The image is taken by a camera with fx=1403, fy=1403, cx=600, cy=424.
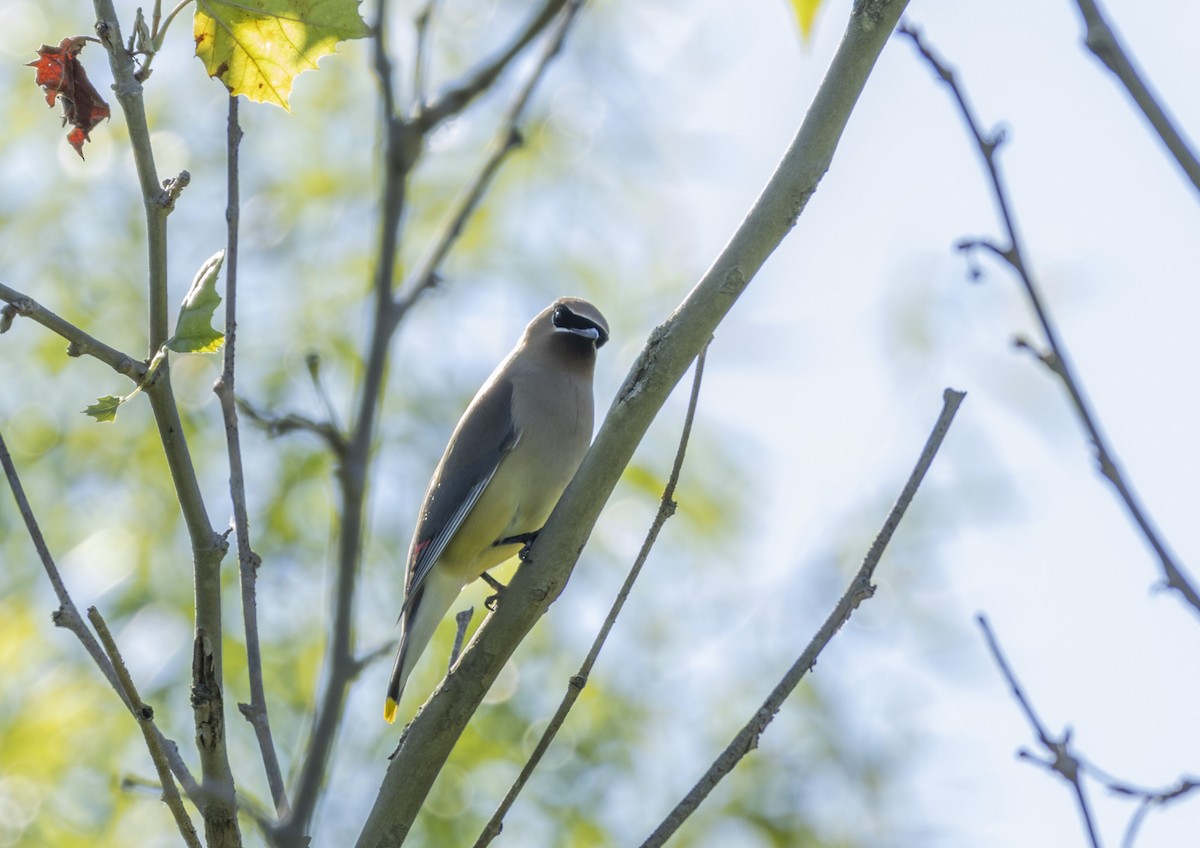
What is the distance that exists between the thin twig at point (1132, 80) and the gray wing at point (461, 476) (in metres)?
3.41

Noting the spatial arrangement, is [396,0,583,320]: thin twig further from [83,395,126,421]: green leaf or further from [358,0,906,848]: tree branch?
[83,395,126,421]: green leaf

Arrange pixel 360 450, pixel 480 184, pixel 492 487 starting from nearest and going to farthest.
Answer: pixel 360 450, pixel 480 184, pixel 492 487

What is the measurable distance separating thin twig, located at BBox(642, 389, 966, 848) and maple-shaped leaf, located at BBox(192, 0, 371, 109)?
1.29 metres

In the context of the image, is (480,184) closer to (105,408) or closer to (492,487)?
(105,408)

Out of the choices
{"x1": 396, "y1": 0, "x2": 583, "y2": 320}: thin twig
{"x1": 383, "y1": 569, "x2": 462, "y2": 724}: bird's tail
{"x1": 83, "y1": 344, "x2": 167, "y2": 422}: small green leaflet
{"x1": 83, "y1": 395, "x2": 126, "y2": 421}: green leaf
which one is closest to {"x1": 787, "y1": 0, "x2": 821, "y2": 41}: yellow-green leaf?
{"x1": 396, "y1": 0, "x2": 583, "y2": 320}: thin twig

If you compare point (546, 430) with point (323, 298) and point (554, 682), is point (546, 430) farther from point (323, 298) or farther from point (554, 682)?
point (323, 298)

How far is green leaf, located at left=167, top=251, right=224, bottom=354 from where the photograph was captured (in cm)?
246

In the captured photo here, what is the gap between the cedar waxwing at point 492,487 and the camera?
5062 mm

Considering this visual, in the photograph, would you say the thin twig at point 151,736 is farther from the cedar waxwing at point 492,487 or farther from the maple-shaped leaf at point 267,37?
the cedar waxwing at point 492,487

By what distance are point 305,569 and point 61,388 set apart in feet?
5.14

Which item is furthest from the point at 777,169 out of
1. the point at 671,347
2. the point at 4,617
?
the point at 4,617

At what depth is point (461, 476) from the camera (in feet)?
17.0

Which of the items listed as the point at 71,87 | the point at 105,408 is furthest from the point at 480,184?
the point at 71,87

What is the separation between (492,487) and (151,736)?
2.75m
